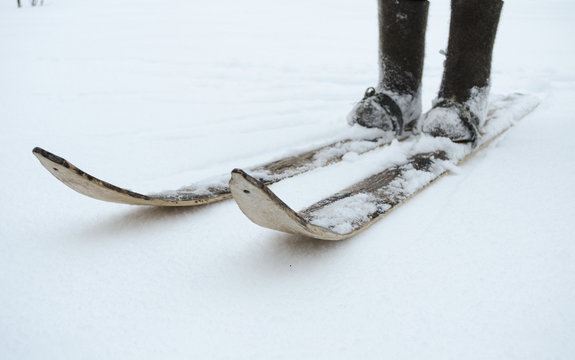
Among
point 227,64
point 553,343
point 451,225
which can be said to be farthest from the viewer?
point 227,64

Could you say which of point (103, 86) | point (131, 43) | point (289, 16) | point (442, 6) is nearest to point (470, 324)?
point (103, 86)

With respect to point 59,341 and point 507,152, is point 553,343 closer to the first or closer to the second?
point 59,341

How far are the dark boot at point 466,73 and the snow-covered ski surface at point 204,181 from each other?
0.84 ft

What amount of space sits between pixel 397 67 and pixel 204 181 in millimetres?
958

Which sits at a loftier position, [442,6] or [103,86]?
[442,6]

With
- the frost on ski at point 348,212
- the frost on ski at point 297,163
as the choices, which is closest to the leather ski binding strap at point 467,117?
the frost on ski at point 297,163

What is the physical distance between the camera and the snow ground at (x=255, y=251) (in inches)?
28.7

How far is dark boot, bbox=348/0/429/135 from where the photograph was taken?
65.2 inches

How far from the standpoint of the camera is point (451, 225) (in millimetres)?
1075

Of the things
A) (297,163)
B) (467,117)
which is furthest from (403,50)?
(297,163)

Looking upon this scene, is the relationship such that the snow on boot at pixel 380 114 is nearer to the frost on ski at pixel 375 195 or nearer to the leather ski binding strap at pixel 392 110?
the leather ski binding strap at pixel 392 110

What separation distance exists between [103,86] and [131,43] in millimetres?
1565

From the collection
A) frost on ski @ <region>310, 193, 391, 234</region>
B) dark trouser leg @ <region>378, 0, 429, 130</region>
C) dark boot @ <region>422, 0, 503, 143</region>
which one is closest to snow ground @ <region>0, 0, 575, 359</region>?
frost on ski @ <region>310, 193, 391, 234</region>

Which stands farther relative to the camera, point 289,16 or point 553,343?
point 289,16
